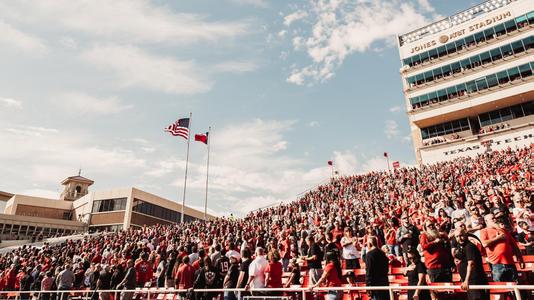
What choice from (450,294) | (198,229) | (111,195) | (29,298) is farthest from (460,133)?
(111,195)

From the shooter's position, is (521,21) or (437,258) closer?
(437,258)

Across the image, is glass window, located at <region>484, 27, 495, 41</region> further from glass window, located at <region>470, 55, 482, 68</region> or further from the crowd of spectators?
the crowd of spectators

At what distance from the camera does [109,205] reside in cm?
4784

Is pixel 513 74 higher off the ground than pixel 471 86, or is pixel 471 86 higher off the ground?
pixel 471 86

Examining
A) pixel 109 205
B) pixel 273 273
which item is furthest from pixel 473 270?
pixel 109 205

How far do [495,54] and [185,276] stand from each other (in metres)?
42.8

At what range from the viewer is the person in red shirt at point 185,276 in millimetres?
8336

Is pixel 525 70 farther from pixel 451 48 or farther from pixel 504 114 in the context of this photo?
pixel 451 48

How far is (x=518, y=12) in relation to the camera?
3612cm

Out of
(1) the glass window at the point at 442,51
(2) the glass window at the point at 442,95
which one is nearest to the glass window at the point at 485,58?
(1) the glass window at the point at 442,51

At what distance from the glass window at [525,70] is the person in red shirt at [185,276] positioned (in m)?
41.2

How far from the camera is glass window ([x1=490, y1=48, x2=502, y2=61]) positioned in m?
36.3

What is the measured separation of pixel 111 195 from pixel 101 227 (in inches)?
203

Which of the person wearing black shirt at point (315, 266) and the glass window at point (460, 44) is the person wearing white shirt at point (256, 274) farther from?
the glass window at point (460, 44)
